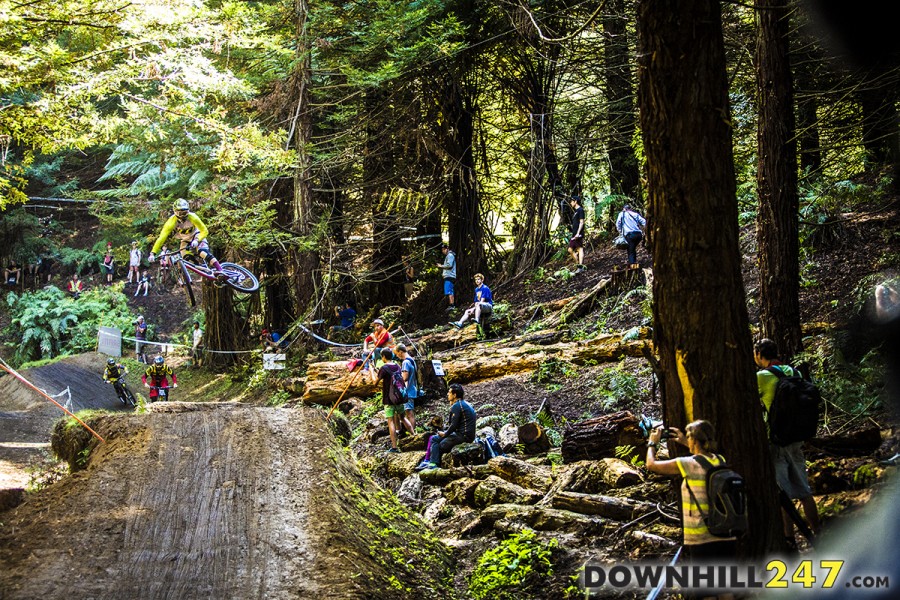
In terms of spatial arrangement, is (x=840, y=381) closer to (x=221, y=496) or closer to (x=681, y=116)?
(x=681, y=116)

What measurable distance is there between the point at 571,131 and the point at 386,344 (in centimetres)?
912

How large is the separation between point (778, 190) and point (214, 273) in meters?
13.4

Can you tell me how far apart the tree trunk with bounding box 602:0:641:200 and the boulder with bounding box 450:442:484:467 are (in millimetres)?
7886

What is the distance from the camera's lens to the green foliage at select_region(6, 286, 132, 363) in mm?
34562

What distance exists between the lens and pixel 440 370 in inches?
623

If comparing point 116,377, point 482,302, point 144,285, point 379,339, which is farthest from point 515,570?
point 144,285

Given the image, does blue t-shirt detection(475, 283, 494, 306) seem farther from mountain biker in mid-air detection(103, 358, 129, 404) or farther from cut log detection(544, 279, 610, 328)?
mountain biker in mid-air detection(103, 358, 129, 404)

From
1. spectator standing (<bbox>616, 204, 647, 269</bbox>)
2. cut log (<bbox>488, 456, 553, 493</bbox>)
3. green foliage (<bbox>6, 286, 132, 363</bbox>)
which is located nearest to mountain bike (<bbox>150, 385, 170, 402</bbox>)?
spectator standing (<bbox>616, 204, 647, 269</bbox>)

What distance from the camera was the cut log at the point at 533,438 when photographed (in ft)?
36.6

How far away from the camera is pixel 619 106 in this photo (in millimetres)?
19094

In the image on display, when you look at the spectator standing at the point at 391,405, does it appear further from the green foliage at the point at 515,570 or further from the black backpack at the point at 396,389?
the green foliage at the point at 515,570

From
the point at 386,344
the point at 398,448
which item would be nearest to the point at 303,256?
the point at 386,344

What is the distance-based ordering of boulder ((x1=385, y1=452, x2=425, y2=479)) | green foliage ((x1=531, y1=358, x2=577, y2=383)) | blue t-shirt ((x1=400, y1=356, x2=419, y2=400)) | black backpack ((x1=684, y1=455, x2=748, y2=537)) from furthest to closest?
1. green foliage ((x1=531, y1=358, x2=577, y2=383))
2. blue t-shirt ((x1=400, y1=356, x2=419, y2=400))
3. boulder ((x1=385, y1=452, x2=425, y2=479))
4. black backpack ((x1=684, y1=455, x2=748, y2=537))

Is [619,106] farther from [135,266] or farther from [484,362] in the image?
[135,266]
